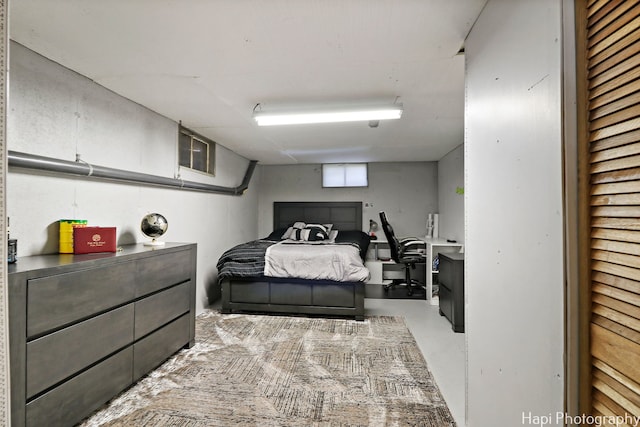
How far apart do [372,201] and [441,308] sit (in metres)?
2.74

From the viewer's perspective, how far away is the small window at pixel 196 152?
11.6ft

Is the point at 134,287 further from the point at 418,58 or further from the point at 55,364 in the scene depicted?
the point at 418,58

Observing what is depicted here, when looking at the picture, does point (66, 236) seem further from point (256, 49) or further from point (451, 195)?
point (451, 195)

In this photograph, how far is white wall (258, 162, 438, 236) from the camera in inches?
230

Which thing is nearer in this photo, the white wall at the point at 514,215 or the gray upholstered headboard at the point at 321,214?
the white wall at the point at 514,215

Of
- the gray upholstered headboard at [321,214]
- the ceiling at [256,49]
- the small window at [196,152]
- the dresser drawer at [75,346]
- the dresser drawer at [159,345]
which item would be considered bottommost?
the dresser drawer at [159,345]

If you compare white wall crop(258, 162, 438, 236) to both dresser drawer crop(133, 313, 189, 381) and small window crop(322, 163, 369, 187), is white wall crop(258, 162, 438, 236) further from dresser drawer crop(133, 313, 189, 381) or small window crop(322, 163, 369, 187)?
dresser drawer crop(133, 313, 189, 381)

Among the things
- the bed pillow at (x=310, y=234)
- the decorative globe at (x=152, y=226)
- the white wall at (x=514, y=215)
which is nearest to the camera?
the white wall at (x=514, y=215)

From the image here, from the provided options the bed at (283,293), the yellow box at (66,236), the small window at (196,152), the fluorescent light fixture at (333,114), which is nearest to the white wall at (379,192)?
the small window at (196,152)

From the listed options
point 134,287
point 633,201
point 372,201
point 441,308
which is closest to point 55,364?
point 134,287

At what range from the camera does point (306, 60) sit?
1954 millimetres

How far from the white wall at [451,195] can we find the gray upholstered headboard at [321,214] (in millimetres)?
1582

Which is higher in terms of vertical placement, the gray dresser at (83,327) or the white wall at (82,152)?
the white wall at (82,152)

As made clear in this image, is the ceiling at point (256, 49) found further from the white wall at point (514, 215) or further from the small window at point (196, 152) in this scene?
the small window at point (196, 152)
